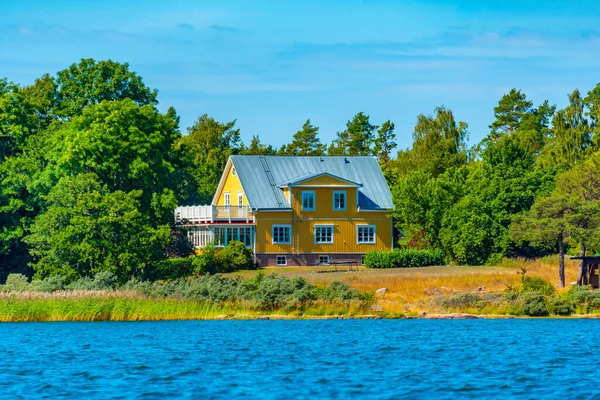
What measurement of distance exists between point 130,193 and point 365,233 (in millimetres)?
21560

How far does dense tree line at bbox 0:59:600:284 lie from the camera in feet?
193

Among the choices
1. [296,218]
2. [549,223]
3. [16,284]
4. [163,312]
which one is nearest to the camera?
[163,312]

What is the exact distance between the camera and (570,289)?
53.7 metres

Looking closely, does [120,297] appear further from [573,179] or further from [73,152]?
[573,179]

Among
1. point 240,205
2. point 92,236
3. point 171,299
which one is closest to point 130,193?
point 92,236

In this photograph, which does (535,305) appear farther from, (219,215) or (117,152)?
(219,215)

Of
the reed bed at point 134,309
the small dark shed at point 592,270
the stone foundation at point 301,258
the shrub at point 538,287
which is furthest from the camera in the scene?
the stone foundation at point 301,258

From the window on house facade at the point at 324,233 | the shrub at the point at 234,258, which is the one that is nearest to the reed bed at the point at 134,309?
the shrub at the point at 234,258

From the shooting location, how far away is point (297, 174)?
7950cm

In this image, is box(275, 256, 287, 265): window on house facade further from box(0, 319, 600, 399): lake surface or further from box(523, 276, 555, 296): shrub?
box(0, 319, 600, 399): lake surface

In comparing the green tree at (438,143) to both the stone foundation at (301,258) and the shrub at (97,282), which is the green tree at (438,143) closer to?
the stone foundation at (301,258)

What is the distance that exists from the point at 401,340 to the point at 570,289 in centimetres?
1497

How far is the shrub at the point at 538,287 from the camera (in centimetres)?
5344

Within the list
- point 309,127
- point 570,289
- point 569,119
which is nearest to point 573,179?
point 570,289
